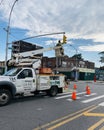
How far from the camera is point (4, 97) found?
33.6ft

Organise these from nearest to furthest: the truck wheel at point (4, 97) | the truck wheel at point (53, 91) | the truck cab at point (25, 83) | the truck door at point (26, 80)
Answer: the truck wheel at point (4, 97)
the truck cab at point (25, 83)
the truck door at point (26, 80)
the truck wheel at point (53, 91)

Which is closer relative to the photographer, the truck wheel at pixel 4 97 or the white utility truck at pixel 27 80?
the truck wheel at pixel 4 97

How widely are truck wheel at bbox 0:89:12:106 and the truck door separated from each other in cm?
105

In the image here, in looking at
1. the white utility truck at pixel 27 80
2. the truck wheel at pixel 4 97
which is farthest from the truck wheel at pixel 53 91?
the truck wheel at pixel 4 97

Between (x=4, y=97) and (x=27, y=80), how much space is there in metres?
2.07

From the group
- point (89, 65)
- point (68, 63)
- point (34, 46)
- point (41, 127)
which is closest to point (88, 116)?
point (41, 127)

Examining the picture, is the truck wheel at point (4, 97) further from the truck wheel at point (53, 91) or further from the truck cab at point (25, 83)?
the truck wheel at point (53, 91)

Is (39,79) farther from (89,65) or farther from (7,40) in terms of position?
(89,65)

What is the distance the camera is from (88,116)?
8109mm

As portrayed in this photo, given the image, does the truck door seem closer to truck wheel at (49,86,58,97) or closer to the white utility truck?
the white utility truck

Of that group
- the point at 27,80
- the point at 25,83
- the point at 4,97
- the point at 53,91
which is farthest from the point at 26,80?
the point at 53,91

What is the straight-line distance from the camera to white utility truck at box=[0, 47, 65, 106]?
34.3 feet

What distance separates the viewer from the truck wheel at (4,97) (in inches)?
398

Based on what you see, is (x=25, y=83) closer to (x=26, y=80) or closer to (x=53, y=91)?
(x=26, y=80)
